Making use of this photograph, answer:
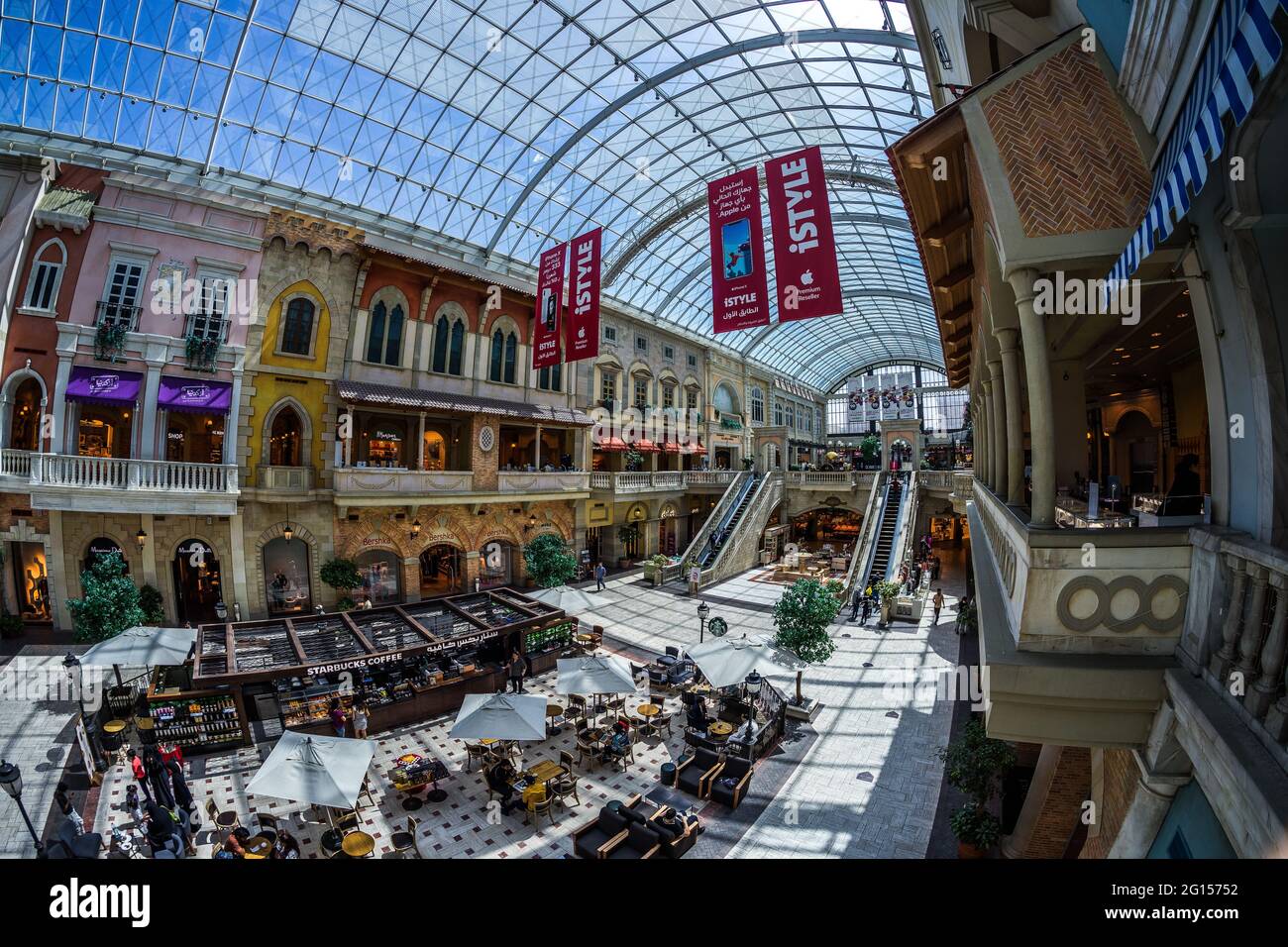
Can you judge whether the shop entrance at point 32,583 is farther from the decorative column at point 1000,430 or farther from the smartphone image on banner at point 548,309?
the decorative column at point 1000,430

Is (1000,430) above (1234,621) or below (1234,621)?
above

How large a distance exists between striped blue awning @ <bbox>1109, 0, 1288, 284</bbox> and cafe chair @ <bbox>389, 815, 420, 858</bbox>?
11.9m

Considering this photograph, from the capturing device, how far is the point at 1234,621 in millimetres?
3814

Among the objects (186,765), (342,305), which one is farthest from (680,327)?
(186,765)

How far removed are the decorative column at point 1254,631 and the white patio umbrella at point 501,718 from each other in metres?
9.58

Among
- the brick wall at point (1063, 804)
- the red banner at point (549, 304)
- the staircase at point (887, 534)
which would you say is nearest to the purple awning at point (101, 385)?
the red banner at point (549, 304)

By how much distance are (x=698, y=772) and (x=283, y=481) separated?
54.7 ft

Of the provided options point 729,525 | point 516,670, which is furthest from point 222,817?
point 729,525

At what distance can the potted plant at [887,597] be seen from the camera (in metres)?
21.9

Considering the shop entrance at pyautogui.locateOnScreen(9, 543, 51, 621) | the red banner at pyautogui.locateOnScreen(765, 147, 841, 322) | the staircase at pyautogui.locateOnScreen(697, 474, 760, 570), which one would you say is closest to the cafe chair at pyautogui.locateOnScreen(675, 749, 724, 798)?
the red banner at pyautogui.locateOnScreen(765, 147, 841, 322)
